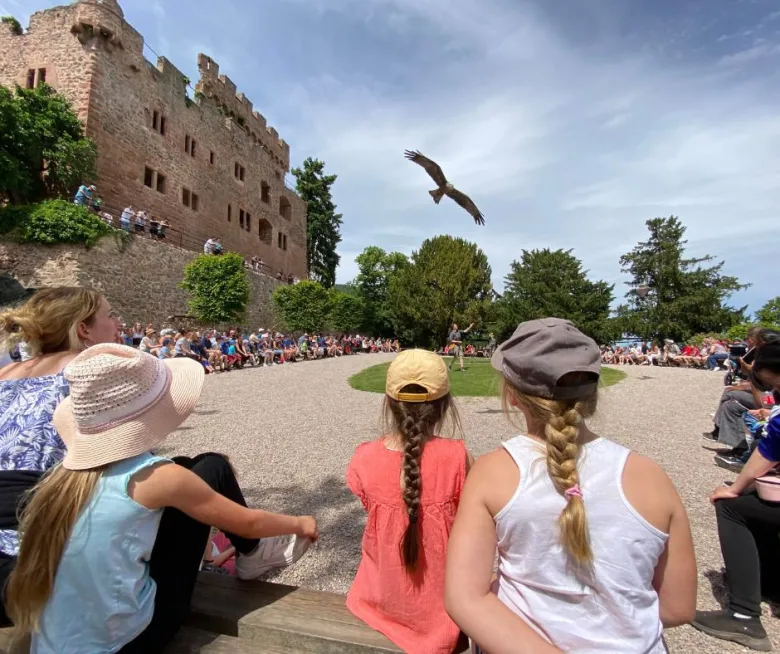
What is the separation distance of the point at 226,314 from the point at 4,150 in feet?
30.7

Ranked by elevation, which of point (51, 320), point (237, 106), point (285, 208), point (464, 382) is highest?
point (237, 106)

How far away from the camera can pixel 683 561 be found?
1246 mm

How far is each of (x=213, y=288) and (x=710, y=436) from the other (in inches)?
729

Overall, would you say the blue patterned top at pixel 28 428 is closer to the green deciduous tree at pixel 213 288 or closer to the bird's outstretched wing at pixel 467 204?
the bird's outstretched wing at pixel 467 204

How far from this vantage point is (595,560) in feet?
3.94

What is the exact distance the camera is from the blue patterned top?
1769 millimetres

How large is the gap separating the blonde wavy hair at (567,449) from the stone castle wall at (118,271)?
1761 centimetres

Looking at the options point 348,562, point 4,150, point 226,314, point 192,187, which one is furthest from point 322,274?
point 348,562

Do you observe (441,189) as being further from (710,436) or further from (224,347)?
(224,347)

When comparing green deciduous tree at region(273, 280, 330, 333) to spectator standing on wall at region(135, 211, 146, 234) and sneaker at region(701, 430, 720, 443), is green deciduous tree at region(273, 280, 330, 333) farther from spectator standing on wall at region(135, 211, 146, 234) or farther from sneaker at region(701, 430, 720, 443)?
sneaker at region(701, 430, 720, 443)

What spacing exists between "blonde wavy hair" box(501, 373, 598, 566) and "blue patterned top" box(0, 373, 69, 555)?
1885 mm

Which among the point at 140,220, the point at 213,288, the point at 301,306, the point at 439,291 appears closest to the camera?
the point at 140,220

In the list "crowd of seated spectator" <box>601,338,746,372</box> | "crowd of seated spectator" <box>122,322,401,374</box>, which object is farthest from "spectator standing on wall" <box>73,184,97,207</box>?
"crowd of seated spectator" <box>601,338,746,372</box>

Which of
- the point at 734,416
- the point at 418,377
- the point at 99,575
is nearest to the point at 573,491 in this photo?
the point at 418,377
